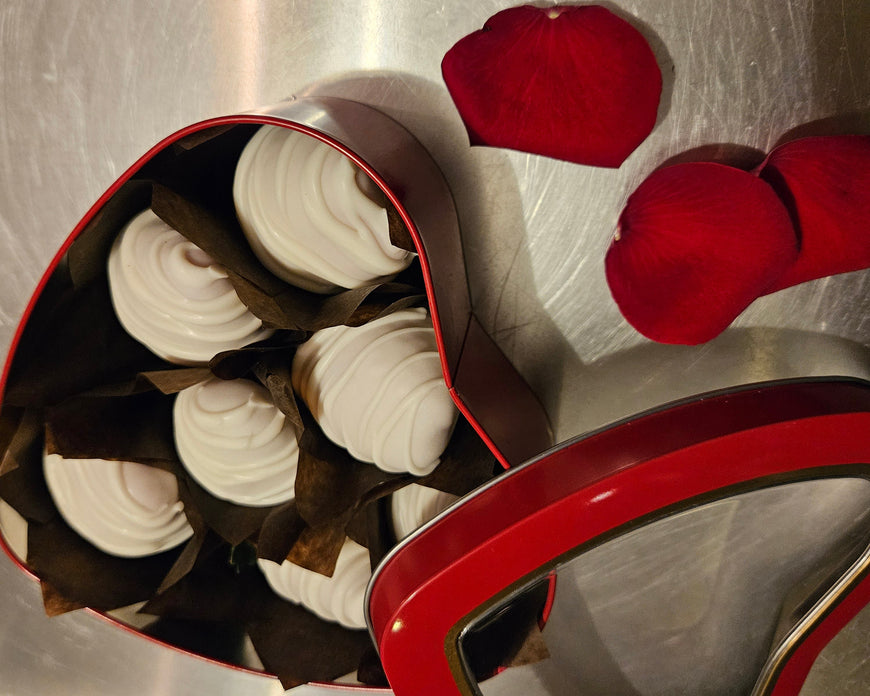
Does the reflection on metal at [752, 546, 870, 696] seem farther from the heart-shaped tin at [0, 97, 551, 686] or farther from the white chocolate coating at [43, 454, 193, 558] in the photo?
the white chocolate coating at [43, 454, 193, 558]

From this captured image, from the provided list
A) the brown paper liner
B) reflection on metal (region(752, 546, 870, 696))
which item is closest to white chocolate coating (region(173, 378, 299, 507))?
the brown paper liner

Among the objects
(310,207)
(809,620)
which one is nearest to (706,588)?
(809,620)

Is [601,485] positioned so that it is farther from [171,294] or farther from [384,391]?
[171,294]

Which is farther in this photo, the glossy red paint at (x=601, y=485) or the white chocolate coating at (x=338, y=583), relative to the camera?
the white chocolate coating at (x=338, y=583)

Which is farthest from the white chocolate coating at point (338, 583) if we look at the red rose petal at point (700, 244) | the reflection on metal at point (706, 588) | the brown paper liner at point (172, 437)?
the red rose petal at point (700, 244)

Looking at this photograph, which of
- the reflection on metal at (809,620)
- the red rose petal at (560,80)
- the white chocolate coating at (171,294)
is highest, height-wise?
the red rose petal at (560,80)

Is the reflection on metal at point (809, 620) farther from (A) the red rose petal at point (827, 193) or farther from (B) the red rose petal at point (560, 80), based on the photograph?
(B) the red rose petal at point (560, 80)
